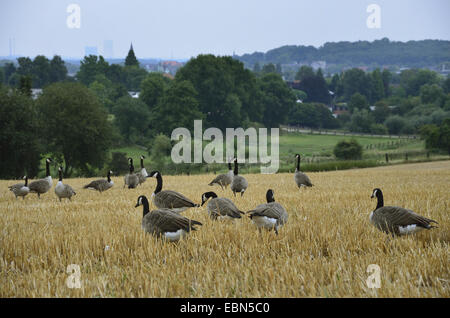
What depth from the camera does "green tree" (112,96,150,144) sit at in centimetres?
11275

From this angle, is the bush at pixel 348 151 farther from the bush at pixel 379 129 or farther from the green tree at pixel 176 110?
the bush at pixel 379 129

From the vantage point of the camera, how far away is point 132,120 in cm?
11469

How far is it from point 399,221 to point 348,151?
2819 inches

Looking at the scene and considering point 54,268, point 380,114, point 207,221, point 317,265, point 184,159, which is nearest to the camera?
point 317,265

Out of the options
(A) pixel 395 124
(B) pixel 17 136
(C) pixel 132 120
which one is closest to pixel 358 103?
(A) pixel 395 124

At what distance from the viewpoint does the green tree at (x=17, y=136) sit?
56625mm

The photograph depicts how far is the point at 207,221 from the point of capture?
10703 millimetres

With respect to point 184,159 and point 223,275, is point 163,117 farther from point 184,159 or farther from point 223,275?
point 223,275

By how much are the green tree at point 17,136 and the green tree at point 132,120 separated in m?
51.3

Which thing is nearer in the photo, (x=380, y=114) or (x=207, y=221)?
(x=207, y=221)

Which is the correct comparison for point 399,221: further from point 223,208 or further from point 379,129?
point 379,129
